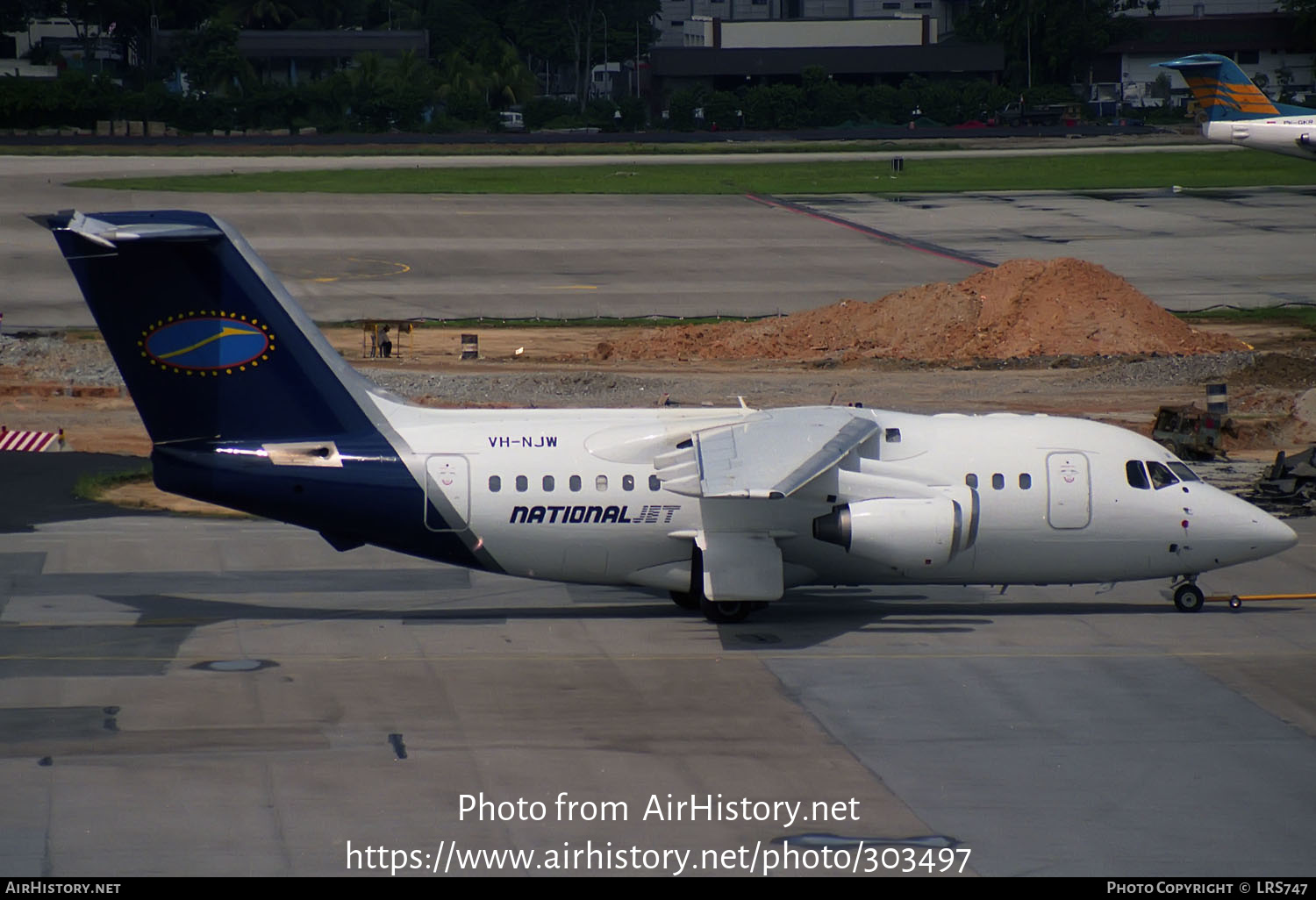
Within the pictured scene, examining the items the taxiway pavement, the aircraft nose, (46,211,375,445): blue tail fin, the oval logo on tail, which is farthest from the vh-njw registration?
the taxiway pavement

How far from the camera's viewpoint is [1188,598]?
88.5 ft

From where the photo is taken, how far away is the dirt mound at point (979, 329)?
175 feet

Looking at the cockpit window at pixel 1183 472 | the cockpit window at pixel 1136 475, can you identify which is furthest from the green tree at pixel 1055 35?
the cockpit window at pixel 1136 475

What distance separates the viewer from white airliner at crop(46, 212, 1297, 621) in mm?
24797

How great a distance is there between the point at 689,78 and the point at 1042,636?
14462 centimetres

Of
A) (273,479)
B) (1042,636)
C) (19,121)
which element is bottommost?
(1042,636)

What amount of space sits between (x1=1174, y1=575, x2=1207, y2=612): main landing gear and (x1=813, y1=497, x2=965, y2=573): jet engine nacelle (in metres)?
4.49

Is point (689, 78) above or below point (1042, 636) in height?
above

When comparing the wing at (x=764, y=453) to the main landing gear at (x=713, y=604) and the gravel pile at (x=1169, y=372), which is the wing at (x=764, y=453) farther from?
the gravel pile at (x=1169, y=372)

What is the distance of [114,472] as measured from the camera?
37.5 metres

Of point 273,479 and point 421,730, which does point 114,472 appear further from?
point 421,730

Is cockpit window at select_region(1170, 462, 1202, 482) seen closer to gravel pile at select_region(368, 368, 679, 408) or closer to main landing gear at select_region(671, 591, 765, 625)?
main landing gear at select_region(671, 591, 765, 625)

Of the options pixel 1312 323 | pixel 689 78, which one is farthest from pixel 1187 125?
pixel 1312 323

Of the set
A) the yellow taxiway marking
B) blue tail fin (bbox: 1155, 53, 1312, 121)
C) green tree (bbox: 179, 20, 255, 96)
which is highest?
green tree (bbox: 179, 20, 255, 96)
